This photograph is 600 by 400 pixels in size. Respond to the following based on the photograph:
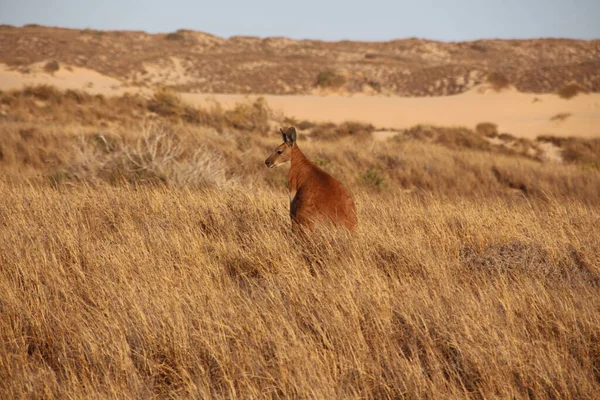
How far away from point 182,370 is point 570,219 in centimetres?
549

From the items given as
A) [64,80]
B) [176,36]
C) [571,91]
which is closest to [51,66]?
[64,80]

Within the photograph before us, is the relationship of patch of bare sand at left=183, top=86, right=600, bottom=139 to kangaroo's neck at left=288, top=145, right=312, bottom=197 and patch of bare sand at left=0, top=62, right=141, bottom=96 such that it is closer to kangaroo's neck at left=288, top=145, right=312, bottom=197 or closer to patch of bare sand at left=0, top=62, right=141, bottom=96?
patch of bare sand at left=0, top=62, right=141, bottom=96

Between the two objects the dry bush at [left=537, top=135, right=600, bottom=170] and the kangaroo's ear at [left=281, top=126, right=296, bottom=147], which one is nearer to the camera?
the kangaroo's ear at [left=281, top=126, right=296, bottom=147]

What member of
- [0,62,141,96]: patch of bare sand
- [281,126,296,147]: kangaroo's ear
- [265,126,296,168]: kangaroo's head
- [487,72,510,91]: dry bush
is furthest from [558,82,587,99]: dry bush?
[281,126,296,147]: kangaroo's ear

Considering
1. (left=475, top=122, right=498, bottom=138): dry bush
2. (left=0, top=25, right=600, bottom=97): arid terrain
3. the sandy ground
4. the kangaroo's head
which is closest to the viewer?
the kangaroo's head

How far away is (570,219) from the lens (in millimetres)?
6758

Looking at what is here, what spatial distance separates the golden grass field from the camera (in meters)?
2.99

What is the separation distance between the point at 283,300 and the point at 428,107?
1331 inches

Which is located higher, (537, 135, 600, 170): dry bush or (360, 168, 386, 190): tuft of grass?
(537, 135, 600, 170): dry bush

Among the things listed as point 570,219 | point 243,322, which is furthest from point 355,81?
point 243,322

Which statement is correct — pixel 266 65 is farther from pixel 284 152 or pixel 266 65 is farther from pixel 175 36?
pixel 284 152

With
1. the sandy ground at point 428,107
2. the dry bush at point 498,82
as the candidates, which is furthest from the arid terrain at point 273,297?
the dry bush at point 498,82

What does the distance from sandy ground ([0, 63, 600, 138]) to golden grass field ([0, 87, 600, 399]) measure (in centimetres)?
1771

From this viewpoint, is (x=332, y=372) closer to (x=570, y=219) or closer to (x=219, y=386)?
(x=219, y=386)
